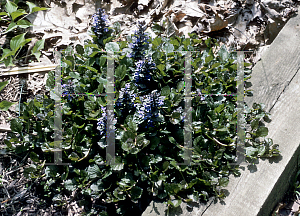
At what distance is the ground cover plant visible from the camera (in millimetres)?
1538

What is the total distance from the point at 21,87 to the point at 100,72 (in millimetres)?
Result: 868

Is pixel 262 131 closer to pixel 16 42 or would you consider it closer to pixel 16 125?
pixel 16 125

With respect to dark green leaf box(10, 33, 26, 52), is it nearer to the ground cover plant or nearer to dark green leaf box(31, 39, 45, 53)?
dark green leaf box(31, 39, 45, 53)

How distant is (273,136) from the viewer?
70.5 inches

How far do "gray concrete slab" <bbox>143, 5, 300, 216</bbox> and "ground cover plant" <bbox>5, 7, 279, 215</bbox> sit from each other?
7 centimetres

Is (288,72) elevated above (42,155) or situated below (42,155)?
above

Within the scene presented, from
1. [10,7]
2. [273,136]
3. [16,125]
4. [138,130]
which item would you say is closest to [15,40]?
[10,7]

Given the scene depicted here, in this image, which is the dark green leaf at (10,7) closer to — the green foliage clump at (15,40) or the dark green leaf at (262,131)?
the green foliage clump at (15,40)

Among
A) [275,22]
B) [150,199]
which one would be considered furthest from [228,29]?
[150,199]

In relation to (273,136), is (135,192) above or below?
below

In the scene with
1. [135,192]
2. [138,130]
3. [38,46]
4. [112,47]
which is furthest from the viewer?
[38,46]

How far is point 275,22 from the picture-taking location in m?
2.34

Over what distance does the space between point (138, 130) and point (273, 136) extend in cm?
98

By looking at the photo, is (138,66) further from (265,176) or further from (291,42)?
(291,42)
